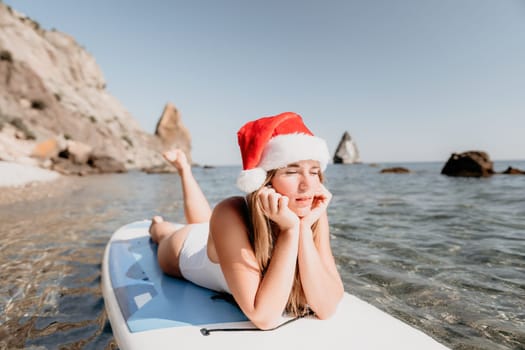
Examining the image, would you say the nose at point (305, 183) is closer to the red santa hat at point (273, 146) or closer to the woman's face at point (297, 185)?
the woman's face at point (297, 185)

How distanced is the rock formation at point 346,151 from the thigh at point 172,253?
105551 mm

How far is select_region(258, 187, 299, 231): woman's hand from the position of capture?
159 cm

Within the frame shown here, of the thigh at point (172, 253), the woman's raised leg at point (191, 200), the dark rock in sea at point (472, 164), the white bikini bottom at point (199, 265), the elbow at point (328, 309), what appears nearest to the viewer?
the elbow at point (328, 309)

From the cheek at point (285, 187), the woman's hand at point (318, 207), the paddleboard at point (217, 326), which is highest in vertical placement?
the cheek at point (285, 187)

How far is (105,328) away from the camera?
251 cm

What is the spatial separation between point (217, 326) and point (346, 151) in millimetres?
107259

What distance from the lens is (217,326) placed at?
6.18 feet

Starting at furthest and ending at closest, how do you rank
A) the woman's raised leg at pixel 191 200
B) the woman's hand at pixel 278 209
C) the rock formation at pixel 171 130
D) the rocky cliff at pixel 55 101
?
the rock formation at pixel 171 130 → the rocky cliff at pixel 55 101 → the woman's raised leg at pixel 191 200 → the woman's hand at pixel 278 209

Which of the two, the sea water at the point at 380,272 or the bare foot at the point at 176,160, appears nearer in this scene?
the sea water at the point at 380,272

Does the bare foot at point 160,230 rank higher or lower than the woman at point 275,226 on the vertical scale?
lower

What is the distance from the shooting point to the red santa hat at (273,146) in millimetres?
1735

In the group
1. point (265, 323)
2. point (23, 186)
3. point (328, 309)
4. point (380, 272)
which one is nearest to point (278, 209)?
point (265, 323)

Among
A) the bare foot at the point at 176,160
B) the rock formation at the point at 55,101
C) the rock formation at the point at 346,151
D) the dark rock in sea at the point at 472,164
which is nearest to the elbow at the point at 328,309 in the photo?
the bare foot at the point at 176,160

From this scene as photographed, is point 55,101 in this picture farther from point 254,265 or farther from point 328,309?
point 328,309
